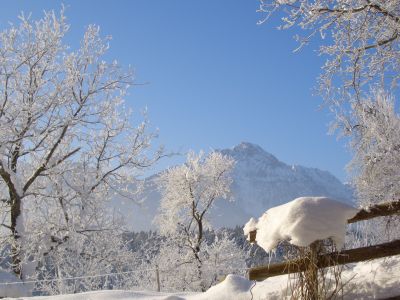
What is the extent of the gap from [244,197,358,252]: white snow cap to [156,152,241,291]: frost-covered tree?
26.5 m

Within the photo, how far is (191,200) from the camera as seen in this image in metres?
32.4

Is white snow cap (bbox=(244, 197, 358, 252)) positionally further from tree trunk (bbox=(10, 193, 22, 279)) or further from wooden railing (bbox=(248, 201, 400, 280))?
tree trunk (bbox=(10, 193, 22, 279))

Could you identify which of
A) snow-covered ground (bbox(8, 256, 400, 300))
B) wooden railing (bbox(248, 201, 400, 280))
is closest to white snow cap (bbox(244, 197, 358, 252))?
wooden railing (bbox(248, 201, 400, 280))

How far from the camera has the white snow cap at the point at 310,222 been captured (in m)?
4.63

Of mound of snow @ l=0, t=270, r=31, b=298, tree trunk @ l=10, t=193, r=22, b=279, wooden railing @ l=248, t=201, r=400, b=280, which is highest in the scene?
tree trunk @ l=10, t=193, r=22, b=279

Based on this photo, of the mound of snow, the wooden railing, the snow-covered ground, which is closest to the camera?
the wooden railing

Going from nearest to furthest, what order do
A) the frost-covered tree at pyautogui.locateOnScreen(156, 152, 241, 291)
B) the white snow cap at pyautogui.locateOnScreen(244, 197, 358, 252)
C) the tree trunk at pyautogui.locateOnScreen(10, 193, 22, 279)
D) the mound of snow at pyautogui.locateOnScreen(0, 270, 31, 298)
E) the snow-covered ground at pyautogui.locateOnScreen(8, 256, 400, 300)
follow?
1. the white snow cap at pyautogui.locateOnScreen(244, 197, 358, 252)
2. the snow-covered ground at pyautogui.locateOnScreen(8, 256, 400, 300)
3. the mound of snow at pyautogui.locateOnScreen(0, 270, 31, 298)
4. the tree trunk at pyautogui.locateOnScreen(10, 193, 22, 279)
5. the frost-covered tree at pyautogui.locateOnScreen(156, 152, 241, 291)

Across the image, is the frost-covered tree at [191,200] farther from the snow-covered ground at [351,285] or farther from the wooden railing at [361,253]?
the wooden railing at [361,253]

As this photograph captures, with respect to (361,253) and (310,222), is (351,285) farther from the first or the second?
(310,222)

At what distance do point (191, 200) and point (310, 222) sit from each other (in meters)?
28.0

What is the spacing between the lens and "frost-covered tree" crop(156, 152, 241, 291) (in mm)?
32062

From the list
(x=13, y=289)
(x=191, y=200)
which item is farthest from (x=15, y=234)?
(x=191, y=200)

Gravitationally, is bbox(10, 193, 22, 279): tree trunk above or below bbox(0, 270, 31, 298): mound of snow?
above

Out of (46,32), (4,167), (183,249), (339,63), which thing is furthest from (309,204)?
(183,249)
